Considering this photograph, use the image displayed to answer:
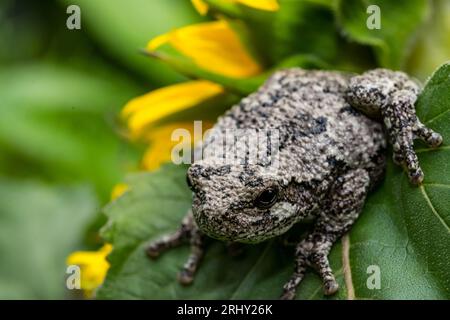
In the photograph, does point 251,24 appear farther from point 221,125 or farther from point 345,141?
point 345,141

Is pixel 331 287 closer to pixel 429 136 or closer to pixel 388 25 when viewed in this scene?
pixel 429 136

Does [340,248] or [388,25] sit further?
[388,25]

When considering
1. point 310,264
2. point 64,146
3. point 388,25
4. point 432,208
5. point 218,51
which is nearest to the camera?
point 432,208

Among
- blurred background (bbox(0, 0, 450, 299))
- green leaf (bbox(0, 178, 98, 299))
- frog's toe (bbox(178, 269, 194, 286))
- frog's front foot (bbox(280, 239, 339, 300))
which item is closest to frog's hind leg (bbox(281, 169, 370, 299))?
frog's front foot (bbox(280, 239, 339, 300))

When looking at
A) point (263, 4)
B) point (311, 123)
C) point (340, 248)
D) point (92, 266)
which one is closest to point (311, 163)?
point (311, 123)

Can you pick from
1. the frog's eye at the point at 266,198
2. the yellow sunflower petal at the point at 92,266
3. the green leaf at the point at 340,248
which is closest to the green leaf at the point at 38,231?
the yellow sunflower petal at the point at 92,266

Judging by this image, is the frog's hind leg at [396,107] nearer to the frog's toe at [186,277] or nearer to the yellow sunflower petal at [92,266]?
the frog's toe at [186,277]

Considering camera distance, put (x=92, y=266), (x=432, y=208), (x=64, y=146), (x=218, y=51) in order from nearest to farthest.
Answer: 1. (x=432, y=208)
2. (x=218, y=51)
3. (x=92, y=266)
4. (x=64, y=146)
